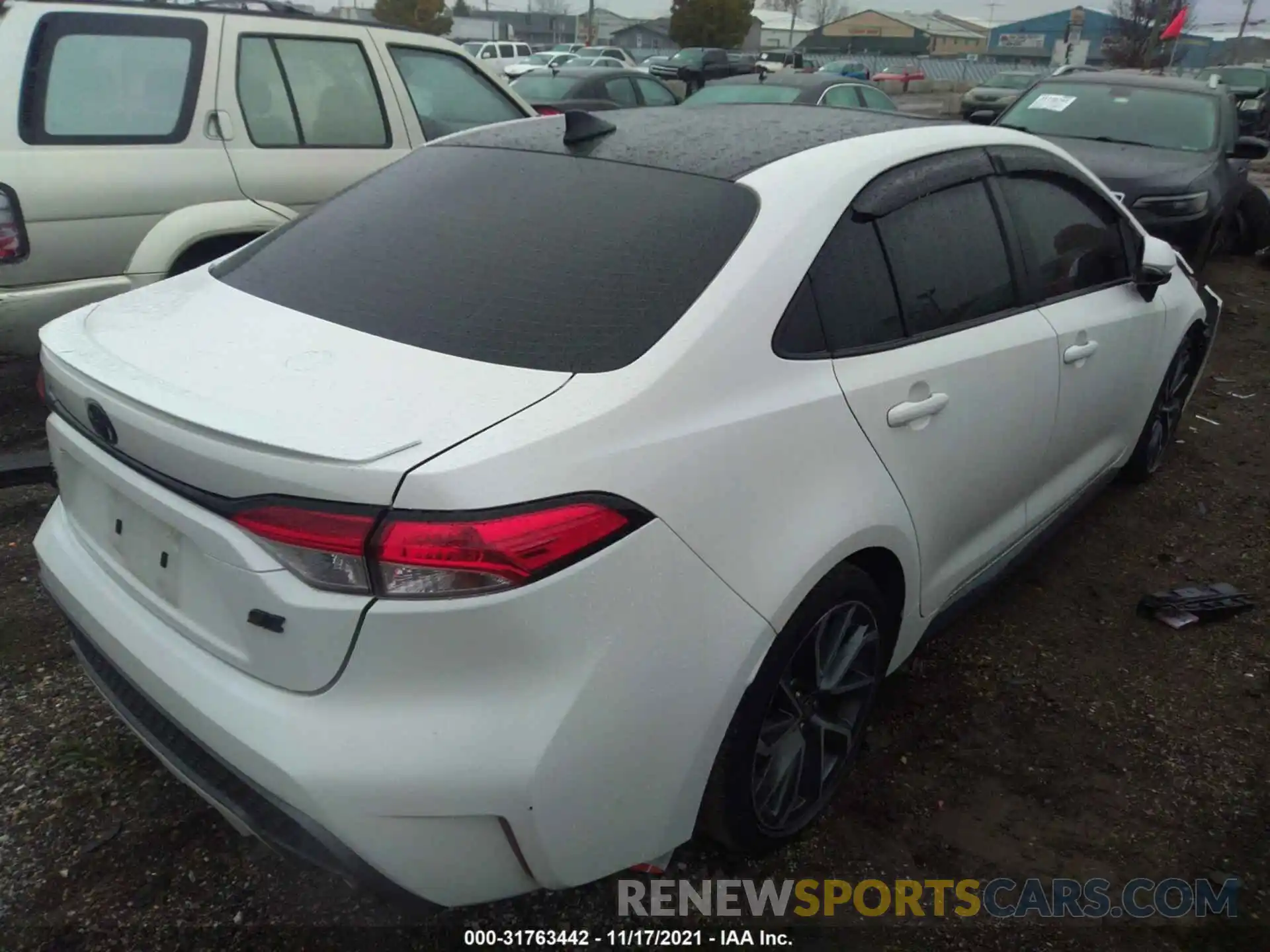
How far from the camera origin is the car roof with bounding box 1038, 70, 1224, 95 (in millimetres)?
8422

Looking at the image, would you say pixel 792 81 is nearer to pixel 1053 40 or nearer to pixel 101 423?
pixel 101 423

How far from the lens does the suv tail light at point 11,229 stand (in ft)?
13.0

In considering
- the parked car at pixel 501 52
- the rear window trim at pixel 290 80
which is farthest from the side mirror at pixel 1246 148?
the parked car at pixel 501 52

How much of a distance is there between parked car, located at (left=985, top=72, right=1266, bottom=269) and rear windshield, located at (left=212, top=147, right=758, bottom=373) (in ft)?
19.6

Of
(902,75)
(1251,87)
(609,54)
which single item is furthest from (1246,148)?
(902,75)

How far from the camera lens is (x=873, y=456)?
2.23 m

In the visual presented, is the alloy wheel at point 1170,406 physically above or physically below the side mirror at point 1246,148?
below

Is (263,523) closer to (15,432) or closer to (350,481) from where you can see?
(350,481)

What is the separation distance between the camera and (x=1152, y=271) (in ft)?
11.8

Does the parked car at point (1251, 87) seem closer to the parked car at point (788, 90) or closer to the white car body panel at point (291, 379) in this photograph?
the parked car at point (788, 90)

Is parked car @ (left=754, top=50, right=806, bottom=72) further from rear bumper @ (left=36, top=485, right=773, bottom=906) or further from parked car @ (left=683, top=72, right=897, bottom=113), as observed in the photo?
rear bumper @ (left=36, top=485, right=773, bottom=906)

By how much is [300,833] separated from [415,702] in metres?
0.34

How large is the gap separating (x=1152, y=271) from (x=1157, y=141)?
→ 17.6 ft

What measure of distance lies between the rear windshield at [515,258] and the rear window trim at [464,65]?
3.07 metres
